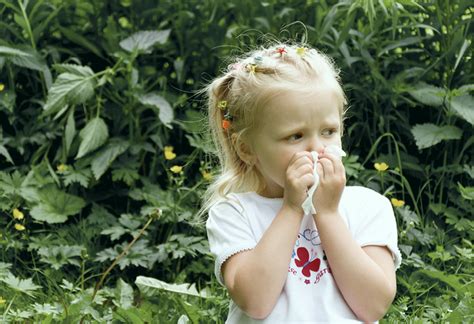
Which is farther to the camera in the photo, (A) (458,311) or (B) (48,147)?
(B) (48,147)

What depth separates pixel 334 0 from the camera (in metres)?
4.27

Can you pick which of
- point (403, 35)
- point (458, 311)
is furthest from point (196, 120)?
point (458, 311)

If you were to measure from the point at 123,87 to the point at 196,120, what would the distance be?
36 centimetres

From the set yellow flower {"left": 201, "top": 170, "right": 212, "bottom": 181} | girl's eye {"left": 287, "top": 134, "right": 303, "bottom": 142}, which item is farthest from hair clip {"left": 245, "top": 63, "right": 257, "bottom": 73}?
yellow flower {"left": 201, "top": 170, "right": 212, "bottom": 181}

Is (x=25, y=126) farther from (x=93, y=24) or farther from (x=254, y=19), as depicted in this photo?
(x=254, y=19)

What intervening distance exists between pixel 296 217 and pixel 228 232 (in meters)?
0.21

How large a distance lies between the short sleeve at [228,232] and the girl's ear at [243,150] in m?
0.13

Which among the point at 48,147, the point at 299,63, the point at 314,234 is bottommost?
the point at 48,147

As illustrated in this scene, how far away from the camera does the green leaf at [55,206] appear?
3857 millimetres

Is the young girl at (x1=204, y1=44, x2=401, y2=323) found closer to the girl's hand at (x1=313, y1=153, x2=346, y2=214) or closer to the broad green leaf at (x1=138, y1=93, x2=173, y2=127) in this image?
the girl's hand at (x1=313, y1=153, x2=346, y2=214)

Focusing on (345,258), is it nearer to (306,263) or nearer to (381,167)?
(306,263)

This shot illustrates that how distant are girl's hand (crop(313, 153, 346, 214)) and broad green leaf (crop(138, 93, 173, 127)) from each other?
1715 millimetres

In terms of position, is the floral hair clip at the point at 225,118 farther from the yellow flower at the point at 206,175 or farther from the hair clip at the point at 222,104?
the yellow flower at the point at 206,175

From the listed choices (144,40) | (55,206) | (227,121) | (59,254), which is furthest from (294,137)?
(144,40)
